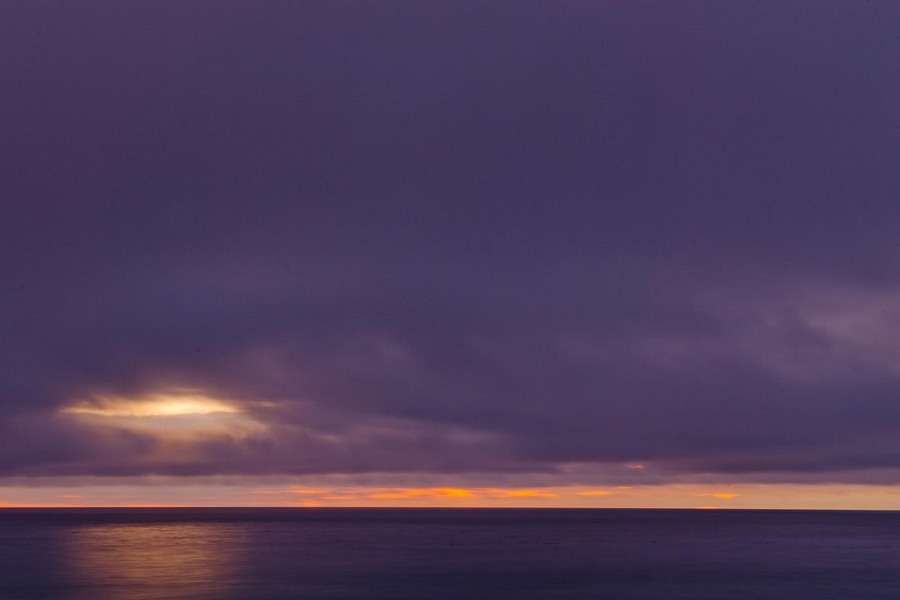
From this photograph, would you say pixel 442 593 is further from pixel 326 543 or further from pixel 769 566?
pixel 326 543

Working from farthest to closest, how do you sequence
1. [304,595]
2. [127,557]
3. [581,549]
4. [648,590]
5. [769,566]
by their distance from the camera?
[581,549] < [127,557] < [769,566] < [648,590] < [304,595]

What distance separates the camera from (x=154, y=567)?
10931 cm

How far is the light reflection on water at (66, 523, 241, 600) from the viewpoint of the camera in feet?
277

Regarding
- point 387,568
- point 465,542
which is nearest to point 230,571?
point 387,568

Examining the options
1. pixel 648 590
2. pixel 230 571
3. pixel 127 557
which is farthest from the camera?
pixel 127 557

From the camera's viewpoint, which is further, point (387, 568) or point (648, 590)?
point (387, 568)

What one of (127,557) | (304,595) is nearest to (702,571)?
(304,595)

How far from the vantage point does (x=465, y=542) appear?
173750mm

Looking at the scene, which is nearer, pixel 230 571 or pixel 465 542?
pixel 230 571

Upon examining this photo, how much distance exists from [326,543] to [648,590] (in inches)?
3363

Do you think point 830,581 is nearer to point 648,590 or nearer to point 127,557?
point 648,590

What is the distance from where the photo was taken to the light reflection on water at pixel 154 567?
8444cm

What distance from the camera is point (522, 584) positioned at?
91875 millimetres

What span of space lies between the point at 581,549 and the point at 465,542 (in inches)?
1077
